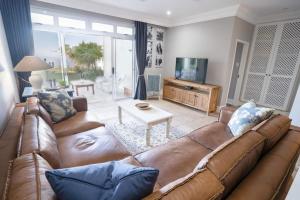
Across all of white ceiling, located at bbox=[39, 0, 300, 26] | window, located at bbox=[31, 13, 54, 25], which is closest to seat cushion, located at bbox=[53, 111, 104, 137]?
window, located at bbox=[31, 13, 54, 25]

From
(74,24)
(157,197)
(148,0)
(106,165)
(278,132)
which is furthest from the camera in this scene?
(74,24)

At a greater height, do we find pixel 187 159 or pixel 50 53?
pixel 50 53

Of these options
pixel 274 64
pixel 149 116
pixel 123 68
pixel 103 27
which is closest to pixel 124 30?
pixel 103 27

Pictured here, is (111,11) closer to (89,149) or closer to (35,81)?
(35,81)

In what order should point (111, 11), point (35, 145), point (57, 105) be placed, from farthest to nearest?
point (111, 11)
point (57, 105)
point (35, 145)

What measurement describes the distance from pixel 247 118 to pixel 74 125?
2122 mm

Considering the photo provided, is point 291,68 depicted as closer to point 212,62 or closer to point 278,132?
point 212,62

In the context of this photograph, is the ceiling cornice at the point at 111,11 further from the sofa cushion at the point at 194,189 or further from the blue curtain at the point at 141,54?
the sofa cushion at the point at 194,189

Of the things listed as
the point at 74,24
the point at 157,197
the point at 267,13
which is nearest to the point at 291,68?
the point at 267,13

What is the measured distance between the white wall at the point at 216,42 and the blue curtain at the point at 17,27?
3.91m

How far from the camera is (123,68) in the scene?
16.2 feet

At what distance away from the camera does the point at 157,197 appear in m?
0.64

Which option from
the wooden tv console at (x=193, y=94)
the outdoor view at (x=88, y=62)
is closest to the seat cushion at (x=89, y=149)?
the outdoor view at (x=88, y=62)

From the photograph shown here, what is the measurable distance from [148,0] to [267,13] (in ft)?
9.97
